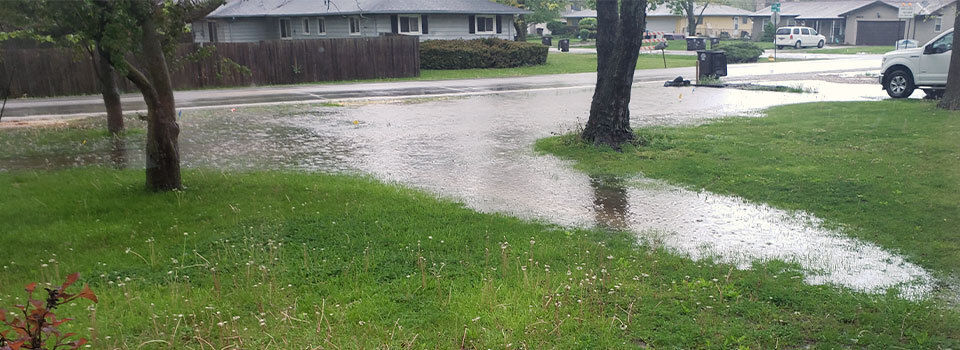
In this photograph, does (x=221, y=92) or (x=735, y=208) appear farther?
(x=221, y=92)

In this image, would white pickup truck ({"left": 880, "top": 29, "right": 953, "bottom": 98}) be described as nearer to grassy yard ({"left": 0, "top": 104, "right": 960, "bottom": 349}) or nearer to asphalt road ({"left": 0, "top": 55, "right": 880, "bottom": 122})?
asphalt road ({"left": 0, "top": 55, "right": 880, "bottom": 122})

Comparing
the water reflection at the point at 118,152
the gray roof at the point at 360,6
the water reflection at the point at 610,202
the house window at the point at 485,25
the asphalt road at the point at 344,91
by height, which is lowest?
the water reflection at the point at 610,202

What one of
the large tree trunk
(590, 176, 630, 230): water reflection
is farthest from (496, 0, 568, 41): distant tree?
(590, 176, 630, 230): water reflection

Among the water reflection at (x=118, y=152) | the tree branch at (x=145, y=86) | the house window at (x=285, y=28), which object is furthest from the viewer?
the house window at (x=285, y=28)

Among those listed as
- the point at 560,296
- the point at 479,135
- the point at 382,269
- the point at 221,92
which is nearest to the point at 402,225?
the point at 382,269

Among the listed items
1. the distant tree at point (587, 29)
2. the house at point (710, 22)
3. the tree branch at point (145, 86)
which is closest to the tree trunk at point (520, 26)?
the distant tree at point (587, 29)

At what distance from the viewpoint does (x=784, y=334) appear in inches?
184

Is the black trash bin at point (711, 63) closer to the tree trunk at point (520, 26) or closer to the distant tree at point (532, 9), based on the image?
the distant tree at point (532, 9)

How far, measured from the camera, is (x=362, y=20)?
36531 millimetres

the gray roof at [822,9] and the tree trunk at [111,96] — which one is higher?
the gray roof at [822,9]

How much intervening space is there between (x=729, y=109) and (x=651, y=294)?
13350 millimetres

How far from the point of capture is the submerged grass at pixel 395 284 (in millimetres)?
4617

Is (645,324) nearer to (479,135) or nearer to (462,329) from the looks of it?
(462,329)

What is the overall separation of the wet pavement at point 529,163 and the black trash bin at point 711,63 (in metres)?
4.15
